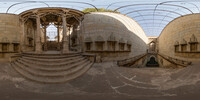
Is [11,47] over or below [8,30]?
below

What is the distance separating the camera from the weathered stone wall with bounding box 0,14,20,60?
13.4 meters

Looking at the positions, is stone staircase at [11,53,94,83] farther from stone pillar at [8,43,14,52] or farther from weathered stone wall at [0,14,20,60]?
weathered stone wall at [0,14,20,60]

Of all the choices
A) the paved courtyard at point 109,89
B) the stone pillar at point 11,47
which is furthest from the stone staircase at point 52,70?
the stone pillar at point 11,47

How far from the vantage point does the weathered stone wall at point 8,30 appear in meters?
13.4

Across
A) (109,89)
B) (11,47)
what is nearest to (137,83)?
(109,89)

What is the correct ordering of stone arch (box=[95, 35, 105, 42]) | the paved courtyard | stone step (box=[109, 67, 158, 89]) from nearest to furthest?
1. the paved courtyard
2. stone step (box=[109, 67, 158, 89])
3. stone arch (box=[95, 35, 105, 42])

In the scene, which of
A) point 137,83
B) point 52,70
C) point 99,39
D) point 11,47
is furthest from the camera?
point 11,47

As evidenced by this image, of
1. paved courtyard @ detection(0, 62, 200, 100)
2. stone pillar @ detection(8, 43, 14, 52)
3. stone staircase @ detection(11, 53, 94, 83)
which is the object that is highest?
stone pillar @ detection(8, 43, 14, 52)

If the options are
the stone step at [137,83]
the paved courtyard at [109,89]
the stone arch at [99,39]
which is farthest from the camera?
the stone arch at [99,39]

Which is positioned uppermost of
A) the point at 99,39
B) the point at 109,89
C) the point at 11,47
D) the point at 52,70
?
the point at 99,39

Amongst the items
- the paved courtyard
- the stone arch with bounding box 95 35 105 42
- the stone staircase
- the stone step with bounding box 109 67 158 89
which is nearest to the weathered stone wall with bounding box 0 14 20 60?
the stone staircase

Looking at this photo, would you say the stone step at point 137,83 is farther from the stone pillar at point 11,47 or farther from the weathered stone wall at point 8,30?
the weathered stone wall at point 8,30

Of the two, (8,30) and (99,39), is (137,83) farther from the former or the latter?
(8,30)

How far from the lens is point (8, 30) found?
44.8 ft
